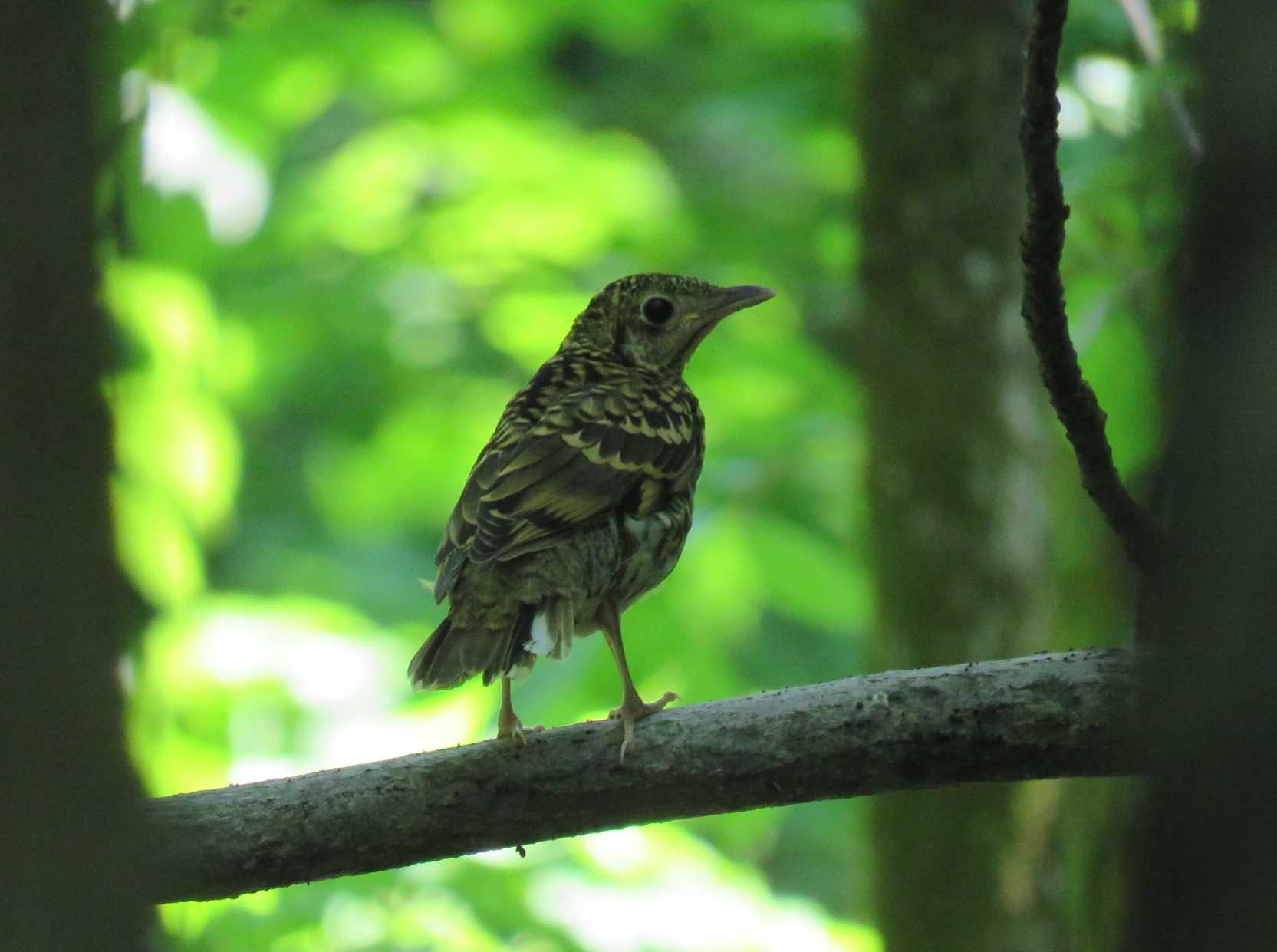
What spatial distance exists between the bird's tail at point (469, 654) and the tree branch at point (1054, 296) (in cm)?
155

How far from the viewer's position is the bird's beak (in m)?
5.14

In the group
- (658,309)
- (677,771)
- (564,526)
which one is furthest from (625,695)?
(658,309)

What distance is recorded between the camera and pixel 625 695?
3334 mm

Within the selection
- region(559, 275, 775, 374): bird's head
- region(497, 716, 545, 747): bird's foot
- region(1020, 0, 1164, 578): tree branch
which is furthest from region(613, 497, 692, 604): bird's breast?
region(1020, 0, 1164, 578): tree branch

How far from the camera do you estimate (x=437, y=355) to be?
8312mm

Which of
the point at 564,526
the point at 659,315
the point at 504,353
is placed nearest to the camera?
the point at 564,526

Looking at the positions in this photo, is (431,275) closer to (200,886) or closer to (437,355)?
(437,355)

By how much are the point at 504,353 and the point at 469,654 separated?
4442 mm

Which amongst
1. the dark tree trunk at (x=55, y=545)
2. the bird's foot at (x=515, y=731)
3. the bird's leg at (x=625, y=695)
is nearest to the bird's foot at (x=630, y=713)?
the bird's leg at (x=625, y=695)

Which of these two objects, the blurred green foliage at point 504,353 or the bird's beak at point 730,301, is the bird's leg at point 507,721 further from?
the bird's beak at point 730,301

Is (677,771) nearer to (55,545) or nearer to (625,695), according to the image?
(625,695)

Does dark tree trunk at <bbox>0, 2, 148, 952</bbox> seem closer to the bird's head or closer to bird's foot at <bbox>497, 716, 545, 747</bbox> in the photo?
bird's foot at <bbox>497, 716, 545, 747</bbox>

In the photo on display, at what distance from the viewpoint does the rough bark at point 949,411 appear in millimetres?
5555

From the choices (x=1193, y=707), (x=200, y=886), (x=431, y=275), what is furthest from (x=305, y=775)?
(x=431, y=275)
